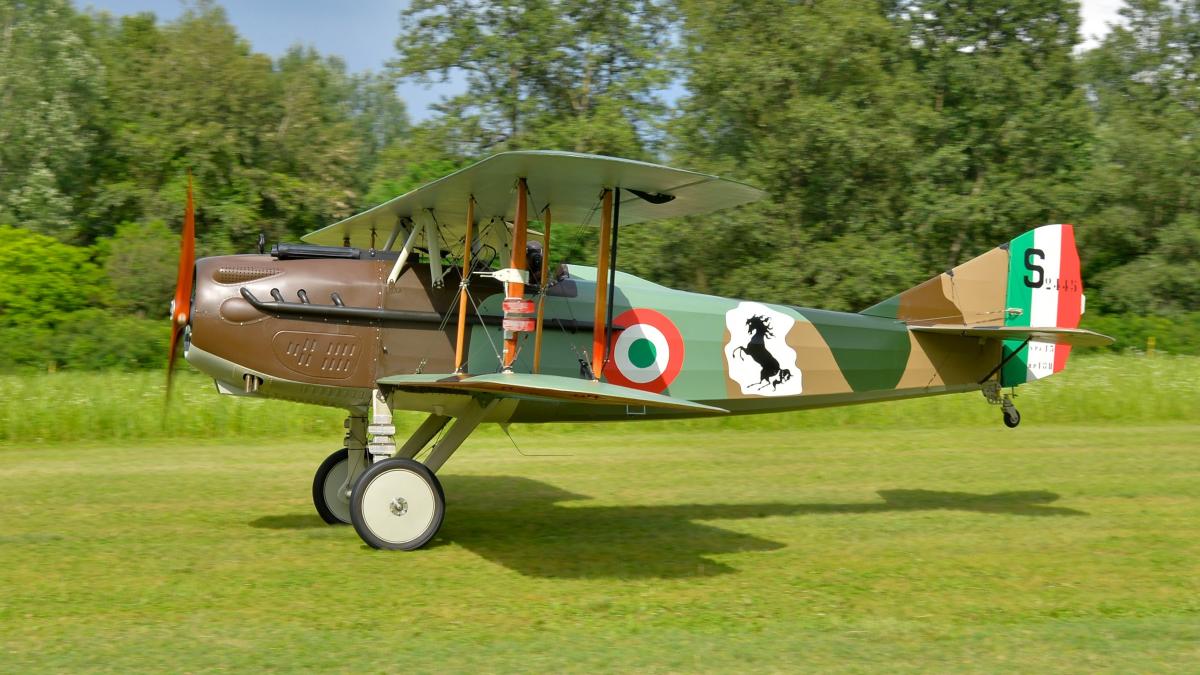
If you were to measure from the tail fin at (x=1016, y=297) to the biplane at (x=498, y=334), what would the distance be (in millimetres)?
205

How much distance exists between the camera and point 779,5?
27594 millimetres

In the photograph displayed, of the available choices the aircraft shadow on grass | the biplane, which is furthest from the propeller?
the aircraft shadow on grass

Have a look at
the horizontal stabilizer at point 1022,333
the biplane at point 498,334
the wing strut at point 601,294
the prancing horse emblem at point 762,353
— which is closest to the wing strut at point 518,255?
the biplane at point 498,334

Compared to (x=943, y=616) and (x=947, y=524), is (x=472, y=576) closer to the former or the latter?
(x=943, y=616)

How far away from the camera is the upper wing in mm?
6770

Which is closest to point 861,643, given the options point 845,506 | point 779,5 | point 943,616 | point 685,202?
point 943,616

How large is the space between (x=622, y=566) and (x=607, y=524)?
149 cm

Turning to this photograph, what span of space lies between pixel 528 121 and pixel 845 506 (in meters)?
20.6

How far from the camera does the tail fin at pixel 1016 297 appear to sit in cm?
957

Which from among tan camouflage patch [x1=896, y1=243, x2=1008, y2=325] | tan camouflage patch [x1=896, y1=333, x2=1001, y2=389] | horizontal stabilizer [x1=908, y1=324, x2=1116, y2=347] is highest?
tan camouflage patch [x1=896, y1=243, x2=1008, y2=325]

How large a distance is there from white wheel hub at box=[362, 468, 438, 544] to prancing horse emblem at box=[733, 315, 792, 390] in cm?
277

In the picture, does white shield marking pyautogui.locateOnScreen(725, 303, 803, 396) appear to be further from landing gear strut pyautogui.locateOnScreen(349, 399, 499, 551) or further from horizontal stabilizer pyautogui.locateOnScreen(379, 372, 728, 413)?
landing gear strut pyautogui.locateOnScreen(349, 399, 499, 551)

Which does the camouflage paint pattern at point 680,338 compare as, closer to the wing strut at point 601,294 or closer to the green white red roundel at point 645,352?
the green white red roundel at point 645,352

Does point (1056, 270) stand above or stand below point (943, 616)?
above
